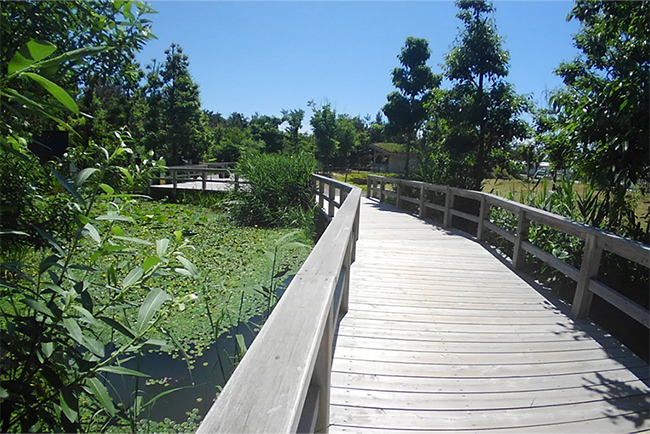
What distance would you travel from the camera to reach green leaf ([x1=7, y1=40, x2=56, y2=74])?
0.83 metres

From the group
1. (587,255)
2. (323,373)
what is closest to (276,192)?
(587,255)

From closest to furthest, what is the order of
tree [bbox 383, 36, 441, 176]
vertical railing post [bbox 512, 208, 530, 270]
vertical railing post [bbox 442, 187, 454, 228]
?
vertical railing post [bbox 512, 208, 530, 270] < vertical railing post [bbox 442, 187, 454, 228] < tree [bbox 383, 36, 441, 176]

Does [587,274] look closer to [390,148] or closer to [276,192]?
[276,192]

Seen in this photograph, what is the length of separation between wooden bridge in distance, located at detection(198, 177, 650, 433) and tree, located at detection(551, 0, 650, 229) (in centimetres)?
69

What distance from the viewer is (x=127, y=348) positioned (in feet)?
4.75

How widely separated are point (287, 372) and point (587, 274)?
3570mm

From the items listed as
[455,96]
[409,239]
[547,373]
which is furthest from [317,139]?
[547,373]

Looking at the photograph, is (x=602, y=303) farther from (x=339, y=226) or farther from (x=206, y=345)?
(x=206, y=345)

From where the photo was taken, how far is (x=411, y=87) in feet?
68.9

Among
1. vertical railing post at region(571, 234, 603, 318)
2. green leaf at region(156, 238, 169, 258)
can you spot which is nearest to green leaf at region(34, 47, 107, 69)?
green leaf at region(156, 238, 169, 258)

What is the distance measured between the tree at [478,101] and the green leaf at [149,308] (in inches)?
333

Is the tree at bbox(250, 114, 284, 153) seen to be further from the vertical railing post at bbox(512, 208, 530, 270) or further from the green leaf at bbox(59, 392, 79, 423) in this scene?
the green leaf at bbox(59, 392, 79, 423)

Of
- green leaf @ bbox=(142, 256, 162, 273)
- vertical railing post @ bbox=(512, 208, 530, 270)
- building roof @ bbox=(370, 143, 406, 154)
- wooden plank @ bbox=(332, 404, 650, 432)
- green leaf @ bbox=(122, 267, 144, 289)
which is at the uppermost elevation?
building roof @ bbox=(370, 143, 406, 154)

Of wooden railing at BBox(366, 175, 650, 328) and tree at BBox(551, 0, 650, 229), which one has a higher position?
tree at BBox(551, 0, 650, 229)
